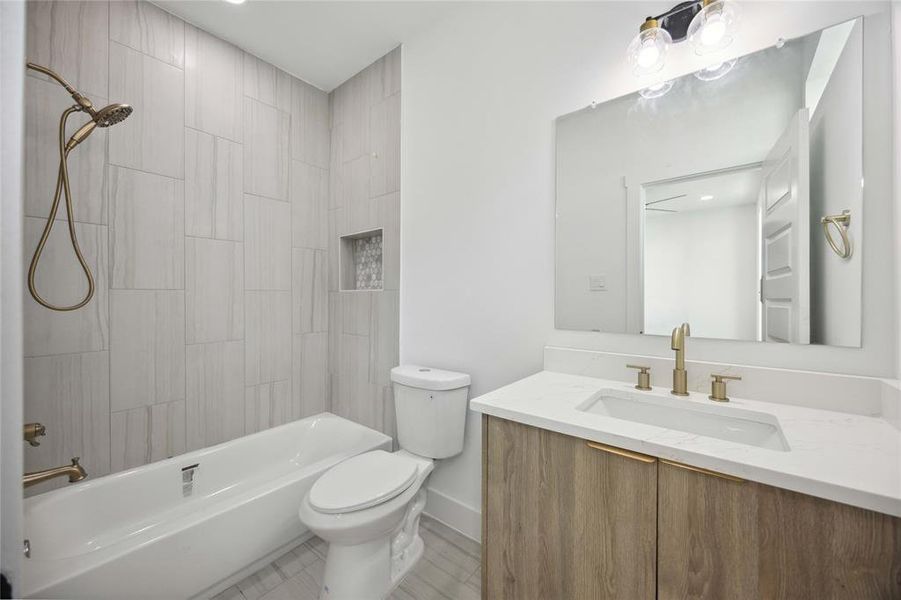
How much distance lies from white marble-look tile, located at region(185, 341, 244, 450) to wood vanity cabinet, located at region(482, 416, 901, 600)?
1654 mm

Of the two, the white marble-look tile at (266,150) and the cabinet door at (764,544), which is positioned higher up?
the white marble-look tile at (266,150)

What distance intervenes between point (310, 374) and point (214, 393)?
572 mm

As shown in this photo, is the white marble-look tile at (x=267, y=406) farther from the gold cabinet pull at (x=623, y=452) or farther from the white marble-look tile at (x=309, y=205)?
the gold cabinet pull at (x=623, y=452)

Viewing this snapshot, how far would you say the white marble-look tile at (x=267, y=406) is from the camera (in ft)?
6.88

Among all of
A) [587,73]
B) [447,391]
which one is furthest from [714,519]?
[587,73]

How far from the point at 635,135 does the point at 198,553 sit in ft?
7.41

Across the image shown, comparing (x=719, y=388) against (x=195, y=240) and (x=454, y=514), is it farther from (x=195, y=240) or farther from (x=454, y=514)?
(x=195, y=240)

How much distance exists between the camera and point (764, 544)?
682mm

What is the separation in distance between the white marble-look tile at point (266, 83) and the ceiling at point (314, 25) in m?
0.05

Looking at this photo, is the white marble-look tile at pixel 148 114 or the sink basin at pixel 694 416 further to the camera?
the white marble-look tile at pixel 148 114

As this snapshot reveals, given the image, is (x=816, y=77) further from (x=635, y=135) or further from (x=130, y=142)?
(x=130, y=142)

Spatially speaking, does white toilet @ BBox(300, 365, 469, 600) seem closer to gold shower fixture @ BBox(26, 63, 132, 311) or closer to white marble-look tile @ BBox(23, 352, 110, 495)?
white marble-look tile @ BBox(23, 352, 110, 495)

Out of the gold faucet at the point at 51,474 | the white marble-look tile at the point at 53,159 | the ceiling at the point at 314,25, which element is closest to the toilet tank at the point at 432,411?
the gold faucet at the point at 51,474

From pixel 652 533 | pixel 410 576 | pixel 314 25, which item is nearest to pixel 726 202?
pixel 652 533
